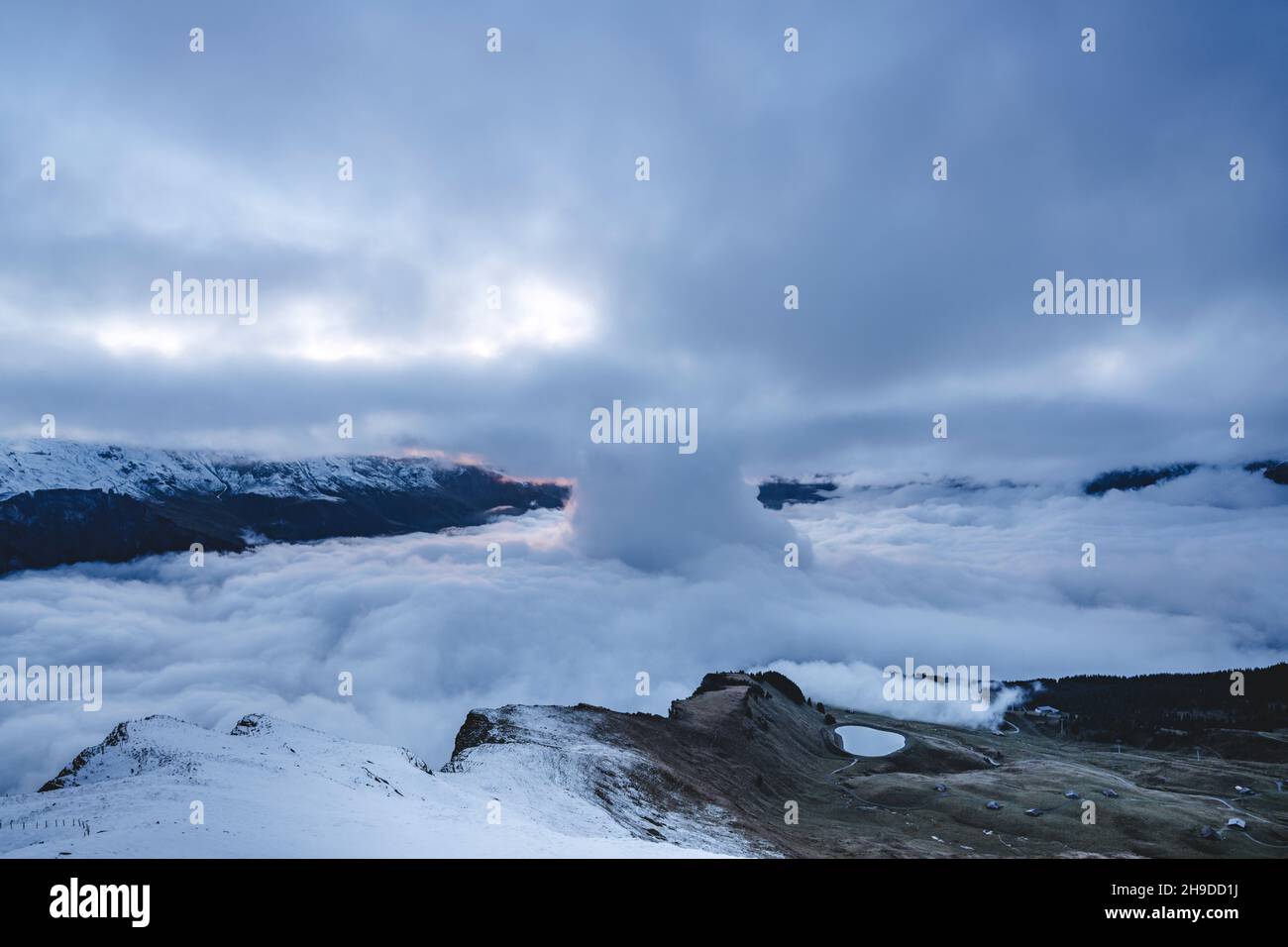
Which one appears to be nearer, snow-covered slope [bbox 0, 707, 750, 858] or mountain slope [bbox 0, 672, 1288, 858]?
snow-covered slope [bbox 0, 707, 750, 858]

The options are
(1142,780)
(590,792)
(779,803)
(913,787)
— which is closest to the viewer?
(590,792)

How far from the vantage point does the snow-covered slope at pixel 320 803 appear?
81.3 feet

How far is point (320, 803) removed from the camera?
34562 mm

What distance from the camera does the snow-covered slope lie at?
81.3 feet

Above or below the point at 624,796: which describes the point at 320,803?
above

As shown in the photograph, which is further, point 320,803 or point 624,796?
point 624,796

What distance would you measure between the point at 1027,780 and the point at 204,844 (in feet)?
508

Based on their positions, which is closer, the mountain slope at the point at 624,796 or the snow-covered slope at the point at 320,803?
the snow-covered slope at the point at 320,803
